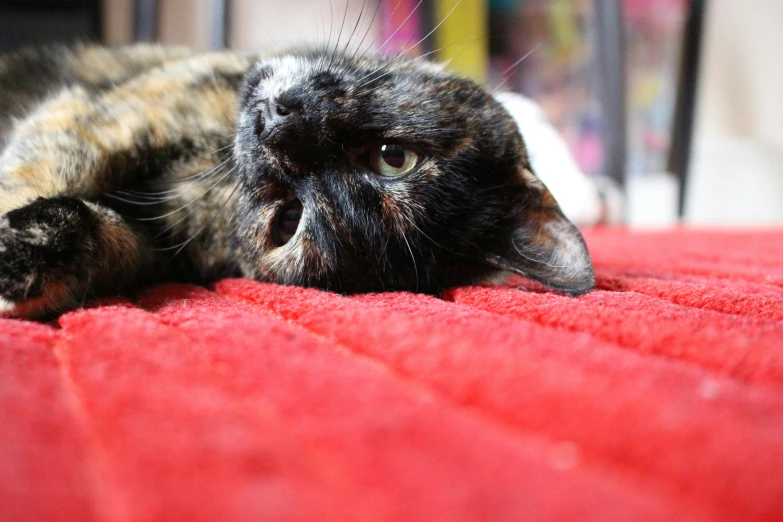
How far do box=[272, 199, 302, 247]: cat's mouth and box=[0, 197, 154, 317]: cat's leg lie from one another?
0.76 ft

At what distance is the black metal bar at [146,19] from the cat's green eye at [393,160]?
2.07 meters

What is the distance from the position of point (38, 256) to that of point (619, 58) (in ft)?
8.49

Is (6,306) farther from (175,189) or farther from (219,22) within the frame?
(219,22)

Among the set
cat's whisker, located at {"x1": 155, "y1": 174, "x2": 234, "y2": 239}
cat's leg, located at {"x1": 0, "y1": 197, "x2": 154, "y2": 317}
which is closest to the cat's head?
cat's whisker, located at {"x1": 155, "y1": 174, "x2": 234, "y2": 239}

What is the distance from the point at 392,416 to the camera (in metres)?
0.40

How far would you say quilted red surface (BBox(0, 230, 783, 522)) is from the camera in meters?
0.32

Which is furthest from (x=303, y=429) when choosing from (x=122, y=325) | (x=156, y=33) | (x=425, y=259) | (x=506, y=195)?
(x=156, y=33)

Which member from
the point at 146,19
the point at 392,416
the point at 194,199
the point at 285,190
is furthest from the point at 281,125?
the point at 146,19

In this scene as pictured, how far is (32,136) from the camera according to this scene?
987mm

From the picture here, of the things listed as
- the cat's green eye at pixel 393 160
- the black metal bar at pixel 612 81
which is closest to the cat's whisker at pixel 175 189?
the cat's green eye at pixel 393 160

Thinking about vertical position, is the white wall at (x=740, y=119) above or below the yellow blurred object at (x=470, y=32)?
below

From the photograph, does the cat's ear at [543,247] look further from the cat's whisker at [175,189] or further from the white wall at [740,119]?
the white wall at [740,119]

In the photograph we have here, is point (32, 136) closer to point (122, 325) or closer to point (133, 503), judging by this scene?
point (122, 325)

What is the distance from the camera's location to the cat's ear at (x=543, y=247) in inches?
34.1
